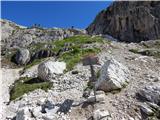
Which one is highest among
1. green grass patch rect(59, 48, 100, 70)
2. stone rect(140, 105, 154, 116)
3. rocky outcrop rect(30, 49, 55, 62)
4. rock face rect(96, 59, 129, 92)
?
rocky outcrop rect(30, 49, 55, 62)

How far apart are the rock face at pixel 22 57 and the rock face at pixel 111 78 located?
1299 inches

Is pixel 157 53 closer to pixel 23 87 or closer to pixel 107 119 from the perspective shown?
pixel 23 87

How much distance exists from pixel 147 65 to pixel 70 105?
33.1 feet

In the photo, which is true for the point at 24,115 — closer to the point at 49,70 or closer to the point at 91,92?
the point at 91,92

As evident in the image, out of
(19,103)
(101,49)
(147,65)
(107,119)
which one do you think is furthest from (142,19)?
(107,119)

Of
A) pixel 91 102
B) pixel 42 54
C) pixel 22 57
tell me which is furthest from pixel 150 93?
pixel 22 57

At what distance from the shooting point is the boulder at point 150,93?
1970 centimetres

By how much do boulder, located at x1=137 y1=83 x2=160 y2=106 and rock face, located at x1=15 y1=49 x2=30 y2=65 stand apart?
36.0 meters

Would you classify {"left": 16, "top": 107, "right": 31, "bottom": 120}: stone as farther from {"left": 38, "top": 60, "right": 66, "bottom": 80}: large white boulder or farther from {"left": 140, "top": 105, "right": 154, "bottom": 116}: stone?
{"left": 38, "top": 60, "right": 66, "bottom": 80}: large white boulder

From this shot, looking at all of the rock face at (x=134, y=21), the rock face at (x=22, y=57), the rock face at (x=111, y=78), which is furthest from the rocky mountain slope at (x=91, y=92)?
the rock face at (x=134, y=21)

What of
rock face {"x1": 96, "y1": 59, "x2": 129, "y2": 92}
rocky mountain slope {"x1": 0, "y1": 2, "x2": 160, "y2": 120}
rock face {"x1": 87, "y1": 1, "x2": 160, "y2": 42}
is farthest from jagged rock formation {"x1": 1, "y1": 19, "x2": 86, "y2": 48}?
rock face {"x1": 96, "y1": 59, "x2": 129, "y2": 92}

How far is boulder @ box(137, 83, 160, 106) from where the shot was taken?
19705 millimetres

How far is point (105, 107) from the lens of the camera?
19.2m

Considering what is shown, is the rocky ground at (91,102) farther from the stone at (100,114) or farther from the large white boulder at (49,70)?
the large white boulder at (49,70)
